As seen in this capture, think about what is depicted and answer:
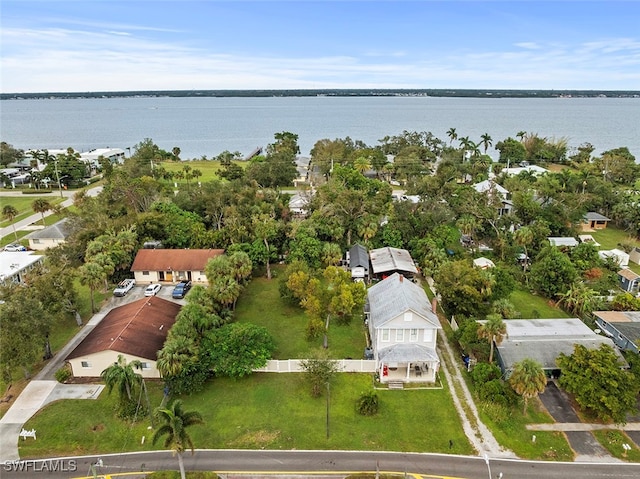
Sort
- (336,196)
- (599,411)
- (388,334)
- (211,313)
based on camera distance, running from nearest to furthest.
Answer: (599,411) → (388,334) → (211,313) → (336,196)

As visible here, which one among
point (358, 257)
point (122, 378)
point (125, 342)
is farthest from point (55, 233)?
point (358, 257)

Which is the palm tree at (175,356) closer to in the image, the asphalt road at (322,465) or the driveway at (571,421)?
the asphalt road at (322,465)

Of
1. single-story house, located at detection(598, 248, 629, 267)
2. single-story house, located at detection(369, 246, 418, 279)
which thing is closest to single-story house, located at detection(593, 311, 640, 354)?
single-story house, located at detection(598, 248, 629, 267)

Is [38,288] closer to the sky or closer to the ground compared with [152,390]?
closer to the sky

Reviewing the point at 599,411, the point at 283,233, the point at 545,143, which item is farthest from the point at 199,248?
the point at 545,143

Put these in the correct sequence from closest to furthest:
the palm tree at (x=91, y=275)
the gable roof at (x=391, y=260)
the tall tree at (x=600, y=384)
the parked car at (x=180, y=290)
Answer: the tall tree at (x=600, y=384), the palm tree at (x=91, y=275), the parked car at (x=180, y=290), the gable roof at (x=391, y=260)

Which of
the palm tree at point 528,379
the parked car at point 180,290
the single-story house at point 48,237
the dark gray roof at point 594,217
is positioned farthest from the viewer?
the dark gray roof at point 594,217

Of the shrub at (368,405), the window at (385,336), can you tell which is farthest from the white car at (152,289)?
the shrub at (368,405)

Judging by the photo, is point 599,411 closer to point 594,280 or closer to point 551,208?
point 594,280

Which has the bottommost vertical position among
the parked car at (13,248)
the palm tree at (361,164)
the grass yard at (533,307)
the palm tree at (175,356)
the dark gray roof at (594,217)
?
the grass yard at (533,307)
